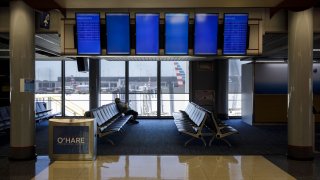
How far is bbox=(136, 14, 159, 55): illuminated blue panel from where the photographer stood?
6.54 m

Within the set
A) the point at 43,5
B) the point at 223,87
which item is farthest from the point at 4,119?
the point at 223,87

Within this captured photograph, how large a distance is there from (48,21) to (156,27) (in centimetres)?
222

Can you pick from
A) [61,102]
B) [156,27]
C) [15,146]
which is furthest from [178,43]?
[61,102]

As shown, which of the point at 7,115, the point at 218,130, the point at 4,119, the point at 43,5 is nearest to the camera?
the point at 43,5

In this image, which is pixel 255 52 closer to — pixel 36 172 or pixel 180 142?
pixel 180 142

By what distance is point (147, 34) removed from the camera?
659 cm

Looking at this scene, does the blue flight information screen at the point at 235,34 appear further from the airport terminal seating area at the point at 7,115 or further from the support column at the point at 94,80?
the support column at the point at 94,80

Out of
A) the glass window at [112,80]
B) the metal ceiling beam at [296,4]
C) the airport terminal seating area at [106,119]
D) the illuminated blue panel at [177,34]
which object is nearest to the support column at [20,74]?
the airport terminal seating area at [106,119]

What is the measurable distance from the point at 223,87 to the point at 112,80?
4751 mm

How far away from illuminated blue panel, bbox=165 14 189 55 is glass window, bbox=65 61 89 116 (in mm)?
9227

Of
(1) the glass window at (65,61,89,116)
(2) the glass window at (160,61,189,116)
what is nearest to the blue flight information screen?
(2) the glass window at (160,61,189,116)

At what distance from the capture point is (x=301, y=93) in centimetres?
653

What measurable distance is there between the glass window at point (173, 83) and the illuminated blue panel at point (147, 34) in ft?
26.0

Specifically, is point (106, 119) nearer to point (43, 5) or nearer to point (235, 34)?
point (43, 5)
